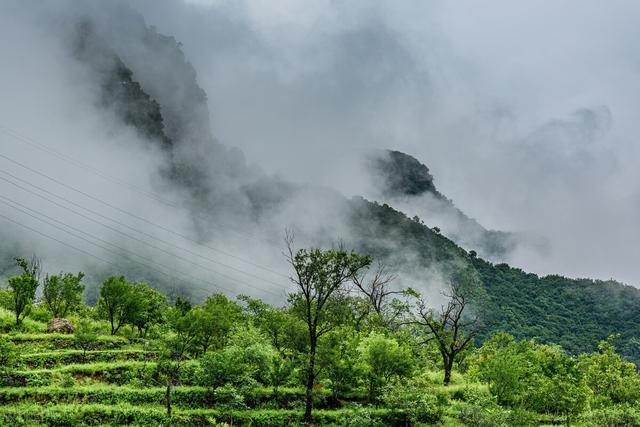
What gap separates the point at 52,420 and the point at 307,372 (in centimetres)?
1539

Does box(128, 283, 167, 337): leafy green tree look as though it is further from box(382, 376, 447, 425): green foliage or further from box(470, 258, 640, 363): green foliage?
box(470, 258, 640, 363): green foliage

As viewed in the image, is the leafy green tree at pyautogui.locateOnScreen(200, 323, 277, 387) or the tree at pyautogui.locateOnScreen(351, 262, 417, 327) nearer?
A: the leafy green tree at pyautogui.locateOnScreen(200, 323, 277, 387)

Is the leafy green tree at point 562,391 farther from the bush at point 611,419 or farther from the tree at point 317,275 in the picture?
the tree at point 317,275

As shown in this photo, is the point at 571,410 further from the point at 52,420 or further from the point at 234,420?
the point at 52,420

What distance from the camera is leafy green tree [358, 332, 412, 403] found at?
40.9 metres

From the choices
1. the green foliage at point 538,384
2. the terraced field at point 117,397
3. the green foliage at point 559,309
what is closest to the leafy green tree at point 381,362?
the terraced field at point 117,397

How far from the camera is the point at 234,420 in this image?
109 ft

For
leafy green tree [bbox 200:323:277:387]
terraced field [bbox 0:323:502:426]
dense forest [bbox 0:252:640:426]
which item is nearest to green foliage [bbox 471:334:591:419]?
dense forest [bbox 0:252:640:426]

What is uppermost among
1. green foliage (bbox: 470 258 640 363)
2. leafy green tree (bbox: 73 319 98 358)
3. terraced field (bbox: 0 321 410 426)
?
green foliage (bbox: 470 258 640 363)

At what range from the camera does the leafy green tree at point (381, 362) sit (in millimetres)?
40938

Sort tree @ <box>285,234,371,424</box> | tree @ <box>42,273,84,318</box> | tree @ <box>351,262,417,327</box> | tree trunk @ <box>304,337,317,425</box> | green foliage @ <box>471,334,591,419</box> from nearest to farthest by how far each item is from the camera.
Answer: tree trunk @ <box>304,337,317,425</box>, tree @ <box>285,234,371,424</box>, green foliage @ <box>471,334,591,419</box>, tree @ <box>42,273,84,318</box>, tree @ <box>351,262,417,327</box>

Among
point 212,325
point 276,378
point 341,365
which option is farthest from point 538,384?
point 212,325

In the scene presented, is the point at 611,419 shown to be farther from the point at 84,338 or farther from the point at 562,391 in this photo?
the point at 84,338

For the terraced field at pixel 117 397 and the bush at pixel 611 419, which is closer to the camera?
the terraced field at pixel 117 397
